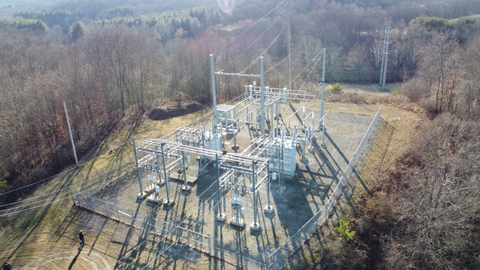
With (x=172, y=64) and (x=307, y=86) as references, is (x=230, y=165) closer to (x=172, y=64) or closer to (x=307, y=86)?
(x=172, y=64)

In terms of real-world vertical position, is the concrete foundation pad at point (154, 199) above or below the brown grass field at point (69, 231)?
above

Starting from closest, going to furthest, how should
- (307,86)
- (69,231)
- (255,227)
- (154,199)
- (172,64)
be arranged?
(255,227) → (69,231) → (154,199) → (172,64) → (307,86)

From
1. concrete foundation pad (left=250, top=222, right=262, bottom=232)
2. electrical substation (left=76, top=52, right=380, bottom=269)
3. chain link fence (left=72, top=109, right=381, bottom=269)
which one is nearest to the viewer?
chain link fence (left=72, top=109, right=381, bottom=269)

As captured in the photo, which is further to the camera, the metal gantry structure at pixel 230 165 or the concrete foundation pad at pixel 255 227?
the metal gantry structure at pixel 230 165

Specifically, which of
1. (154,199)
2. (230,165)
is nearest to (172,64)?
(154,199)

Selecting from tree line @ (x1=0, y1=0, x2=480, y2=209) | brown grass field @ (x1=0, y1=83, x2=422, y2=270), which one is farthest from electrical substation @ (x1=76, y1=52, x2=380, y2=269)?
tree line @ (x1=0, y1=0, x2=480, y2=209)

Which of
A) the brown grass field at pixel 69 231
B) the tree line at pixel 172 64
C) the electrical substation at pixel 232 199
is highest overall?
the tree line at pixel 172 64

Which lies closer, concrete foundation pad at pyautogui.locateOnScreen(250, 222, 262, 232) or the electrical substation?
the electrical substation

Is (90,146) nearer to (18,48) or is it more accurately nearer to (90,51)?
(90,51)

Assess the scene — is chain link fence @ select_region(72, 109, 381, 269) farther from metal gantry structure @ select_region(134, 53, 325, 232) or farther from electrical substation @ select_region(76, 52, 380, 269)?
metal gantry structure @ select_region(134, 53, 325, 232)

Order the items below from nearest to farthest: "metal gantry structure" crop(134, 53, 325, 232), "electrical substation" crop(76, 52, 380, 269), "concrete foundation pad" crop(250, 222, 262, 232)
Answer: "electrical substation" crop(76, 52, 380, 269), "concrete foundation pad" crop(250, 222, 262, 232), "metal gantry structure" crop(134, 53, 325, 232)

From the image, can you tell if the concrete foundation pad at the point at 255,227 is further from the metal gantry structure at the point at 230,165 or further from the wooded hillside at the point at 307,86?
the wooded hillside at the point at 307,86

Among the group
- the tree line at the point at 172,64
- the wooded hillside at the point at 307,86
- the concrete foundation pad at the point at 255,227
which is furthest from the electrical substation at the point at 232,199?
the tree line at the point at 172,64

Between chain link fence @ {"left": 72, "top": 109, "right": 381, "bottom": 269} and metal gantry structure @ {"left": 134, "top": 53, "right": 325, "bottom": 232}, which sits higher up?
metal gantry structure @ {"left": 134, "top": 53, "right": 325, "bottom": 232}
